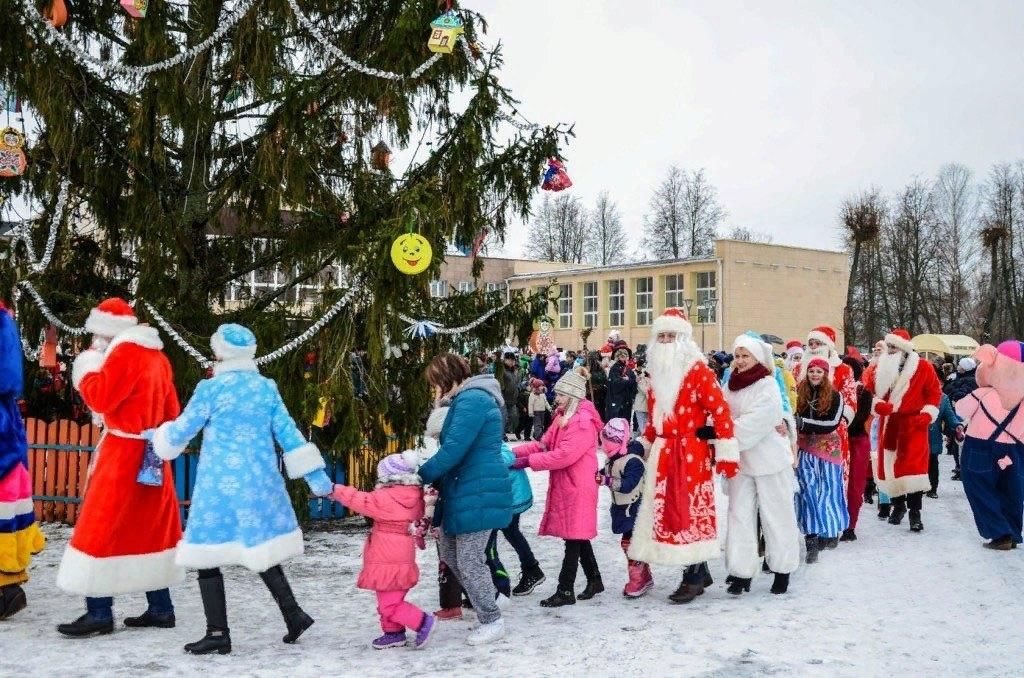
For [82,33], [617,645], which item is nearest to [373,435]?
[617,645]

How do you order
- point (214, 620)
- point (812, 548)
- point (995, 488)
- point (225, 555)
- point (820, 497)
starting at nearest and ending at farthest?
1. point (225, 555)
2. point (214, 620)
3. point (812, 548)
4. point (820, 497)
5. point (995, 488)

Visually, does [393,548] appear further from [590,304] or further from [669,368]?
[590,304]

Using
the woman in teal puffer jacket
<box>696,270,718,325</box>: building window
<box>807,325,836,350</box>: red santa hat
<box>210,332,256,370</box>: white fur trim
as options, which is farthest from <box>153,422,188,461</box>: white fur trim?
<box>696,270,718,325</box>: building window

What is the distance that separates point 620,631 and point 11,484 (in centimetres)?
397

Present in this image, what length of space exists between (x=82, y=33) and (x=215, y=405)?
13.9 ft

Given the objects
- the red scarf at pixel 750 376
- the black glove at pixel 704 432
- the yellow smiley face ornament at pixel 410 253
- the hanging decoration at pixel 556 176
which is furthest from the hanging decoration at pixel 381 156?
the black glove at pixel 704 432

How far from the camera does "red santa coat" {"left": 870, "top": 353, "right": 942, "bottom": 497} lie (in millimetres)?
10000

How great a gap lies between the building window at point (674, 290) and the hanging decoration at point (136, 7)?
40.9m

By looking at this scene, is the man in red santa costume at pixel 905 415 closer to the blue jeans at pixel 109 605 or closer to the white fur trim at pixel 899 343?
the white fur trim at pixel 899 343

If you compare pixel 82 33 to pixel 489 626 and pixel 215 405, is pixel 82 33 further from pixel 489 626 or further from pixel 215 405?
pixel 489 626

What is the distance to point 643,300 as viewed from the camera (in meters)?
48.8

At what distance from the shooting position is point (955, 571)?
310 inches

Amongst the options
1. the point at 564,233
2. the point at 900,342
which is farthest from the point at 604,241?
the point at 900,342

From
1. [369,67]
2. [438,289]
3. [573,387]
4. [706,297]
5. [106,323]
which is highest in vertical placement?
[706,297]
